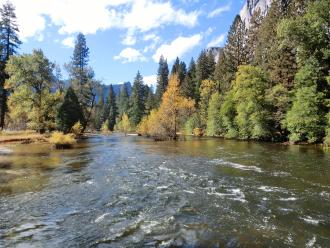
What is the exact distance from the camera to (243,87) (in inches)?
1895

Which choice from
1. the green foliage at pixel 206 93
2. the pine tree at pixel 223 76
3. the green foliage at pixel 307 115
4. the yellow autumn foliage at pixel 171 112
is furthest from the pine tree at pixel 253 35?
the green foliage at pixel 307 115

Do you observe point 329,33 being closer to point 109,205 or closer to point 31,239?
point 109,205

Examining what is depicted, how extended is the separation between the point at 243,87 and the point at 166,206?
39.1 meters

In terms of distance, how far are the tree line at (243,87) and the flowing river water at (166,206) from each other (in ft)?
60.8

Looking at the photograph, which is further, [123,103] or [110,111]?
[123,103]

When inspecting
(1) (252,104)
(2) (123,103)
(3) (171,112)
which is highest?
(2) (123,103)

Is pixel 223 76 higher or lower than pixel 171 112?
higher

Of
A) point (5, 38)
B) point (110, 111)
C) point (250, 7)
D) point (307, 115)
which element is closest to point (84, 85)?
point (5, 38)

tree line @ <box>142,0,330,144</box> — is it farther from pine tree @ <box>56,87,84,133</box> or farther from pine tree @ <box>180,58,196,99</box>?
pine tree @ <box>180,58,196,99</box>

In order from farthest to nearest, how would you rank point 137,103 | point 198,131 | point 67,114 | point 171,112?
point 137,103, point 198,131, point 171,112, point 67,114

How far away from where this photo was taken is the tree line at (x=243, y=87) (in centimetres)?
3512

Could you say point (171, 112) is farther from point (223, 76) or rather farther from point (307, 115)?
point (223, 76)

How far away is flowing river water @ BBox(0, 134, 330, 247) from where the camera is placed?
8.47 metres

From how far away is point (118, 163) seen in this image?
22000mm
